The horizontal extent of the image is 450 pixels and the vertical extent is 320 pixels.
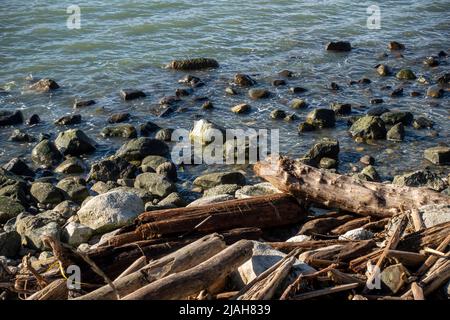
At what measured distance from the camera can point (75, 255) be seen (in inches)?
246

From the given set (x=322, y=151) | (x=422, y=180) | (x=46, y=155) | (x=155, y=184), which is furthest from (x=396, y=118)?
(x=46, y=155)

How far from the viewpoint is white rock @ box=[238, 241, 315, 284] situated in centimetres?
591

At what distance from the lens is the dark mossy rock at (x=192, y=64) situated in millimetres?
18125

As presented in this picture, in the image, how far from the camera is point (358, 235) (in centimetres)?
768

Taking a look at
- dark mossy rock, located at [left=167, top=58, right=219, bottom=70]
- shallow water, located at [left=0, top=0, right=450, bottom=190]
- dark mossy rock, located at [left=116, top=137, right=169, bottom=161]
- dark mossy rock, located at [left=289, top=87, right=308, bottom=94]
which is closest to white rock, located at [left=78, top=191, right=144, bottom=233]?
shallow water, located at [left=0, top=0, right=450, bottom=190]

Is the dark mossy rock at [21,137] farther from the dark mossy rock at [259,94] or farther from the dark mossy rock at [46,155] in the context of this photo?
the dark mossy rock at [259,94]

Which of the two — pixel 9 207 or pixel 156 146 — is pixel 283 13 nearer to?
pixel 156 146

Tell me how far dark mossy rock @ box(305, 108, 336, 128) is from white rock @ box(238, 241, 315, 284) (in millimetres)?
8125

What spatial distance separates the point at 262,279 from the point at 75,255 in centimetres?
184

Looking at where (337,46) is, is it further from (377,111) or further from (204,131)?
(204,131)

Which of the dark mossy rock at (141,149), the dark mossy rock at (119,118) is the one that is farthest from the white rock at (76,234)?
the dark mossy rock at (119,118)

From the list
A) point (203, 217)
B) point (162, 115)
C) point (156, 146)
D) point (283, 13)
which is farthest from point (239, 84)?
point (203, 217)
